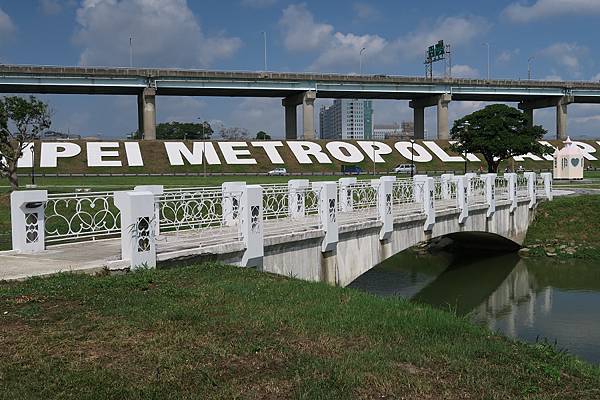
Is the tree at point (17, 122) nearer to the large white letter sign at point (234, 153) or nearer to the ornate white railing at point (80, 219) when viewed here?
the ornate white railing at point (80, 219)

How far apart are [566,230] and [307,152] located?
39711mm

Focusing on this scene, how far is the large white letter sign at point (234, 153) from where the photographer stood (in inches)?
2369

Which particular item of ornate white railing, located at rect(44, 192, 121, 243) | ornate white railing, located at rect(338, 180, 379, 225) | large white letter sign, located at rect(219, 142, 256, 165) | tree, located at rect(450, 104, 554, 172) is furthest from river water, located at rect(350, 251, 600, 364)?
large white letter sign, located at rect(219, 142, 256, 165)

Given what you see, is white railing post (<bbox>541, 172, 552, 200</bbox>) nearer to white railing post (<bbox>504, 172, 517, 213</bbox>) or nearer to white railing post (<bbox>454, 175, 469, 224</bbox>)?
white railing post (<bbox>504, 172, 517, 213</bbox>)

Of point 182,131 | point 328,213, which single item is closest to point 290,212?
point 328,213

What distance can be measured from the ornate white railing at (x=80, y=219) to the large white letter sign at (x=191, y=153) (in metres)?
37.7

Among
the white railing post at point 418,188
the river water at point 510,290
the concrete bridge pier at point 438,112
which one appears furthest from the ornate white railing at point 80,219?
the concrete bridge pier at point 438,112

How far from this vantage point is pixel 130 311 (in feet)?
22.0

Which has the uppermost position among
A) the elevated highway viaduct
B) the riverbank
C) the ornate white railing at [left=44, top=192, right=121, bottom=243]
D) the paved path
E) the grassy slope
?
the elevated highway viaduct

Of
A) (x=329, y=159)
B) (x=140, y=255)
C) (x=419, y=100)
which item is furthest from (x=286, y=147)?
(x=140, y=255)

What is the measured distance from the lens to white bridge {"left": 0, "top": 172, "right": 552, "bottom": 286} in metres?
9.55

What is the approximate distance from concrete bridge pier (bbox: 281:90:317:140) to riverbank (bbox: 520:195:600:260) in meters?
42.0

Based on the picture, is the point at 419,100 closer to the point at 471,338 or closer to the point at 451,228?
the point at 451,228

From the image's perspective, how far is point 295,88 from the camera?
220ft
